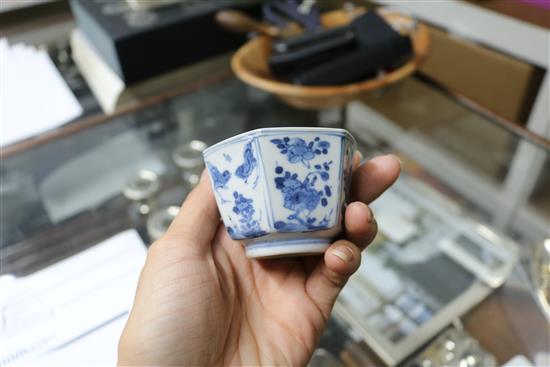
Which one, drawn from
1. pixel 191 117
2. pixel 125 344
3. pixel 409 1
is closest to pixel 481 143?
pixel 409 1

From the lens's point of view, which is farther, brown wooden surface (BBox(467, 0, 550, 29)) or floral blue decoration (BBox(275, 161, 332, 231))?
brown wooden surface (BBox(467, 0, 550, 29))

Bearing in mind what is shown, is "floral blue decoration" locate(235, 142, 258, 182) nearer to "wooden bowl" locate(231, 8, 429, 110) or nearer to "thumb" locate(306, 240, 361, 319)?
"thumb" locate(306, 240, 361, 319)

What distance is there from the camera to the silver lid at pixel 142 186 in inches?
25.9

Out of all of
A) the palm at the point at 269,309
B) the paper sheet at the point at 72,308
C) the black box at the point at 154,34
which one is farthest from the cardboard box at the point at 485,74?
the paper sheet at the point at 72,308

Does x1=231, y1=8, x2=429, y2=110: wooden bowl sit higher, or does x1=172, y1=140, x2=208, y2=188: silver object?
x1=231, y1=8, x2=429, y2=110: wooden bowl

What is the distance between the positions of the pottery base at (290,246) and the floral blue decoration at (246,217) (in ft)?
0.05

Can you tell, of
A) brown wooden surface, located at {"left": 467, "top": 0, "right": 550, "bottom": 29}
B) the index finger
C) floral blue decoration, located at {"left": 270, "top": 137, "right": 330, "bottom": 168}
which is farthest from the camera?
brown wooden surface, located at {"left": 467, "top": 0, "right": 550, "bottom": 29}

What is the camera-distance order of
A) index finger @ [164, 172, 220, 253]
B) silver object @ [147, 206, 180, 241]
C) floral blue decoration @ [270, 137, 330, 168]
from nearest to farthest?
floral blue decoration @ [270, 137, 330, 168], index finger @ [164, 172, 220, 253], silver object @ [147, 206, 180, 241]

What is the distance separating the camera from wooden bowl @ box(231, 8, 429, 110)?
1.98ft

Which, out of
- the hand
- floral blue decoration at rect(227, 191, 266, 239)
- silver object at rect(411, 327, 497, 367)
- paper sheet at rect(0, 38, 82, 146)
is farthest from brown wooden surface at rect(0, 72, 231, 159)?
silver object at rect(411, 327, 497, 367)

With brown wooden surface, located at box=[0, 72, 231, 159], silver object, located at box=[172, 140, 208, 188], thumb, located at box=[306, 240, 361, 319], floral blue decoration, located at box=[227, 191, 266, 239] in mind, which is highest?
floral blue decoration, located at box=[227, 191, 266, 239]

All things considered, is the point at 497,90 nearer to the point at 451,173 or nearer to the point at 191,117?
the point at 451,173

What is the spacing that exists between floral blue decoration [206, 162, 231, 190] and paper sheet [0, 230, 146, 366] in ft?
0.71

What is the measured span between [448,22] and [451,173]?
0.30 m
